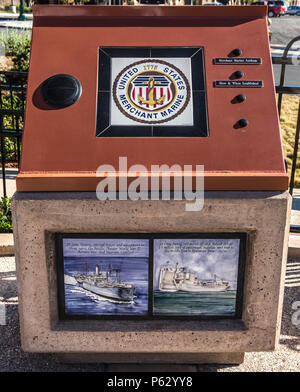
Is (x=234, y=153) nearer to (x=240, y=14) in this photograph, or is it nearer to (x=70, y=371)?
(x=240, y=14)

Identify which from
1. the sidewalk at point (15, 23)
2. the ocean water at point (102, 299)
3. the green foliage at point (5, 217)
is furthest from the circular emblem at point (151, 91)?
the sidewalk at point (15, 23)

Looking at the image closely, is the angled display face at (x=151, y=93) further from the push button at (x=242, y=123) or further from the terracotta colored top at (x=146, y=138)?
the push button at (x=242, y=123)

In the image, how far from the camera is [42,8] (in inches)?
109

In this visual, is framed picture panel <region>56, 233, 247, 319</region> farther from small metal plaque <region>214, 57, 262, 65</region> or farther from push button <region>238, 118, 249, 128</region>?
small metal plaque <region>214, 57, 262, 65</region>

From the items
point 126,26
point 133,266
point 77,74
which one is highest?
point 126,26

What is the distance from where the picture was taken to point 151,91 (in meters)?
2.64

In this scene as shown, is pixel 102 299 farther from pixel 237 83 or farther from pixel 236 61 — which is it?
pixel 236 61

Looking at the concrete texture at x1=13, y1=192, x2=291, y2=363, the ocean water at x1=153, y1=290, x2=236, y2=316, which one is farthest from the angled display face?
the ocean water at x1=153, y1=290, x2=236, y2=316

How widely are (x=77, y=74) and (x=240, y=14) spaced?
3.40 feet

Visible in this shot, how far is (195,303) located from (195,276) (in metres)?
0.17

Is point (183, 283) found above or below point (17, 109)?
below

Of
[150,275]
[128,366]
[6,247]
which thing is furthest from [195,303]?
[6,247]

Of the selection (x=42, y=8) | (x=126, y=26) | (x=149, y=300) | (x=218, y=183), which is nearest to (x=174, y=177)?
(x=218, y=183)

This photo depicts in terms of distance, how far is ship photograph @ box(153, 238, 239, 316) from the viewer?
2.59 metres
